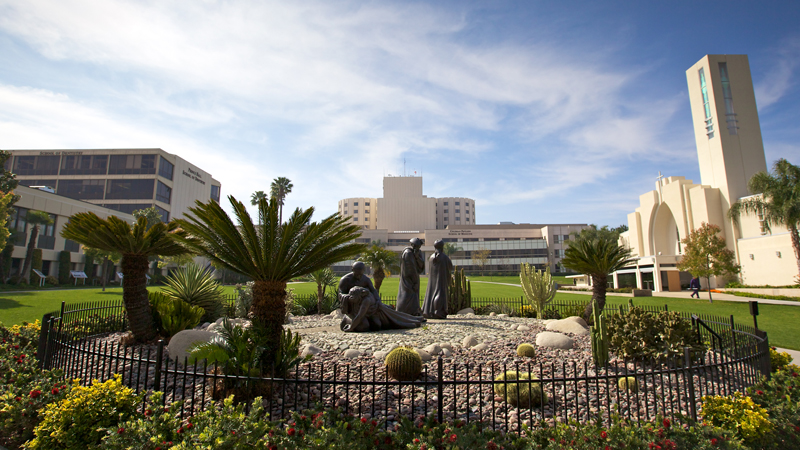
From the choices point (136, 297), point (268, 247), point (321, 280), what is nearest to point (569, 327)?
point (268, 247)

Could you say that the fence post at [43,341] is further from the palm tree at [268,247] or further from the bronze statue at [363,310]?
the bronze statue at [363,310]

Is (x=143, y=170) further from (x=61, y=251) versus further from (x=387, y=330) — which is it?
(x=387, y=330)

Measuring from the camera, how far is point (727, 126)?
41125 millimetres

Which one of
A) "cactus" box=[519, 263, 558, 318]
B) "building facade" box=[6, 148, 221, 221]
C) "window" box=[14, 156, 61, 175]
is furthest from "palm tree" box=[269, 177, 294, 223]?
"cactus" box=[519, 263, 558, 318]

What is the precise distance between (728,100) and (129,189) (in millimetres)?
76835

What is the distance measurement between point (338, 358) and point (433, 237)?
7860 centimetres

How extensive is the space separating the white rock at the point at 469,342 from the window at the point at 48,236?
157 ft

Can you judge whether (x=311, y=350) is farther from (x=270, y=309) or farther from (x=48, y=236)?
(x=48, y=236)

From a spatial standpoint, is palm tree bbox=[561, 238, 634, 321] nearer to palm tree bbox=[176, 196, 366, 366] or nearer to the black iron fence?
the black iron fence

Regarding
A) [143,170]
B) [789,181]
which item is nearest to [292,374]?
[789,181]

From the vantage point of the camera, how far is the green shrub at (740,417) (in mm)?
4070

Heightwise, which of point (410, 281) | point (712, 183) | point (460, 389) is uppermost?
point (712, 183)

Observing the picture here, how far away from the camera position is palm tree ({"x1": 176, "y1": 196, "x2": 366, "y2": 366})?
6.14 meters

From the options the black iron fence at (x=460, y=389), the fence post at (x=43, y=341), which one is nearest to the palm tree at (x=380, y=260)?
the black iron fence at (x=460, y=389)
